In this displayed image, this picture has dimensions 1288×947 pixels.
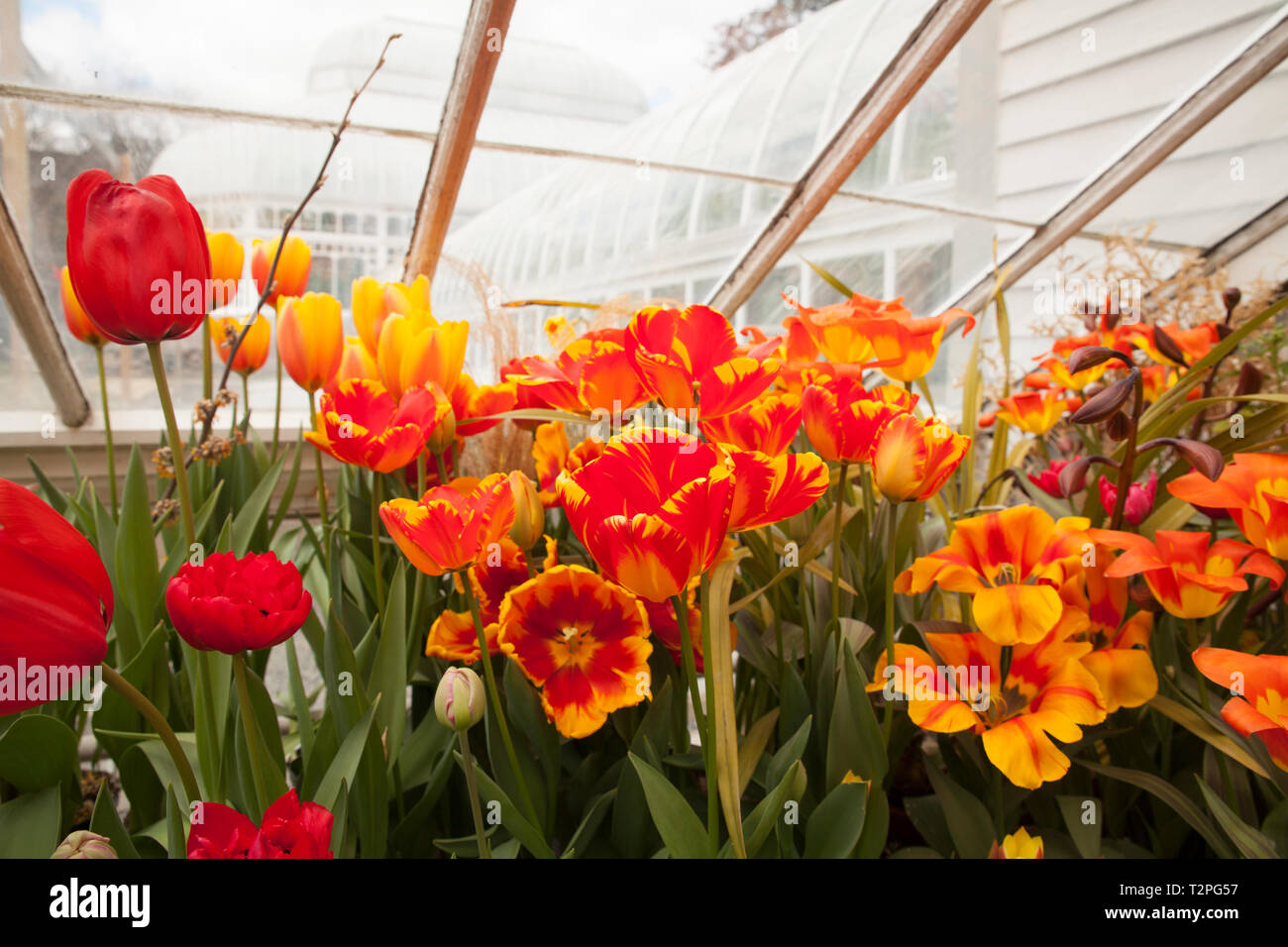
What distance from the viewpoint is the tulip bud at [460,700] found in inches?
15.7

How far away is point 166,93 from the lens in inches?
68.4

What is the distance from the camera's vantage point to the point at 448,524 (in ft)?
1.38

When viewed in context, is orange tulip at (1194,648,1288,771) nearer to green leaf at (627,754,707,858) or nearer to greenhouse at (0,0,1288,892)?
greenhouse at (0,0,1288,892)

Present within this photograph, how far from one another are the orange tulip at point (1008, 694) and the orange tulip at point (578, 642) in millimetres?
168

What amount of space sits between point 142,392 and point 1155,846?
2.62 m

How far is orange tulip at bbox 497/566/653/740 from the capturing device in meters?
0.52

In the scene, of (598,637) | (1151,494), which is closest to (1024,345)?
(1151,494)

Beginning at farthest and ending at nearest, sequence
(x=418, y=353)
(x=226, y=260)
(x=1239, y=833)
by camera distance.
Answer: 1. (x=226, y=260)
2. (x=418, y=353)
3. (x=1239, y=833)

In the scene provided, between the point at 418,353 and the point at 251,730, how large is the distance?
0.31 meters

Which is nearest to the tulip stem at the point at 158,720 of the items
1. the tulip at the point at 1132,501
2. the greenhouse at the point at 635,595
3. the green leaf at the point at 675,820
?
the greenhouse at the point at 635,595

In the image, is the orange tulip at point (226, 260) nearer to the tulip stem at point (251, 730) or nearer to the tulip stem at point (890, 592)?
the tulip stem at point (251, 730)

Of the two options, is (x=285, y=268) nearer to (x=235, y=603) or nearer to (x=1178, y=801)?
(x=235, y=603)

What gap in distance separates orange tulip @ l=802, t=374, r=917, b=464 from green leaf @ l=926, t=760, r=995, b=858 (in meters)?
0.26

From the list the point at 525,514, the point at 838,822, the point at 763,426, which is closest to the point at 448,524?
the point at 525,514
